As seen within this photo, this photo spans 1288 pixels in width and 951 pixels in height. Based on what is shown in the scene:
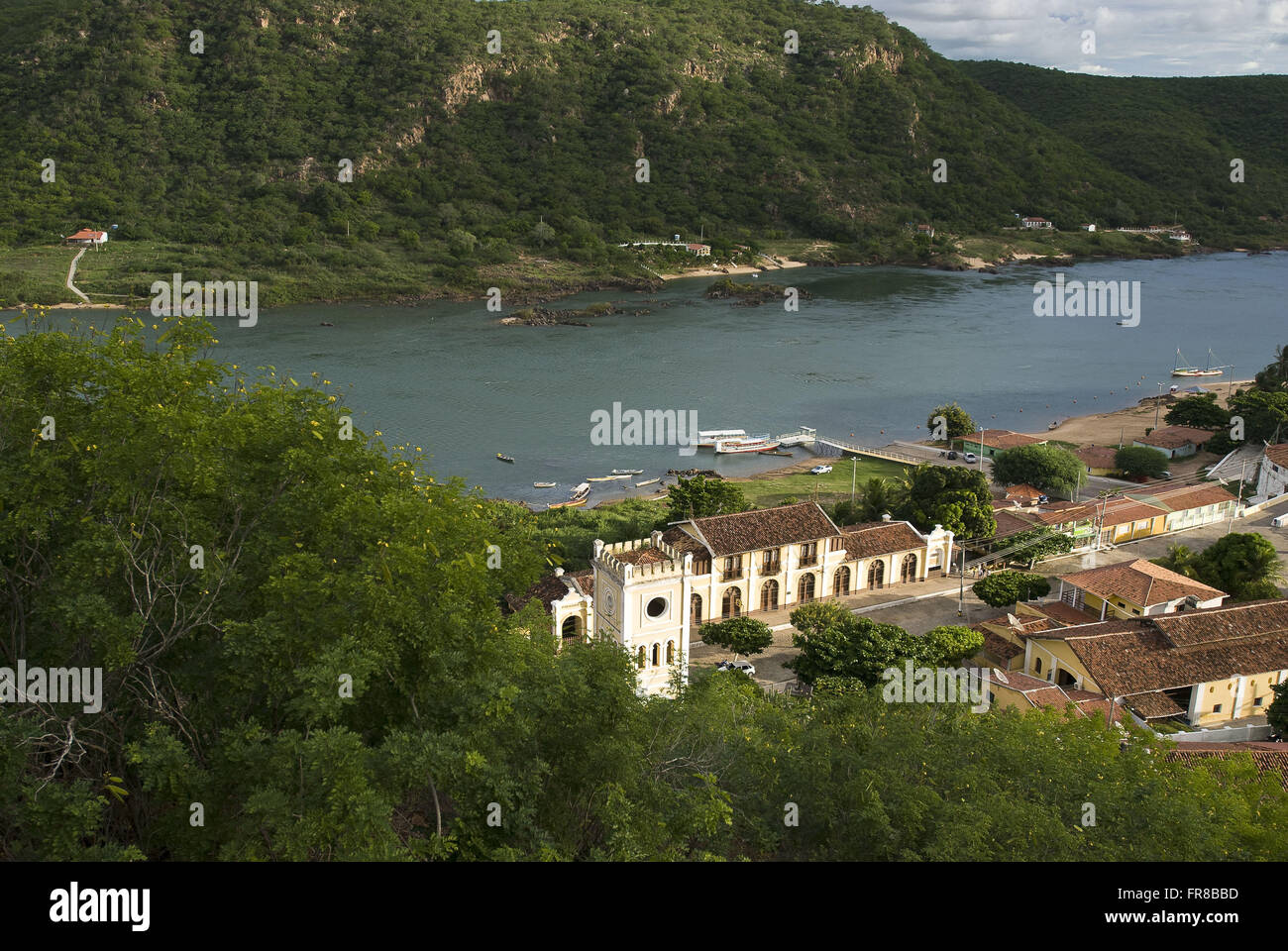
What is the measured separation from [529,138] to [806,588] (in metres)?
95.4

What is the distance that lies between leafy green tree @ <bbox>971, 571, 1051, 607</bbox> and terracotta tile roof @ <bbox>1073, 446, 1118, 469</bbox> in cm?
2081

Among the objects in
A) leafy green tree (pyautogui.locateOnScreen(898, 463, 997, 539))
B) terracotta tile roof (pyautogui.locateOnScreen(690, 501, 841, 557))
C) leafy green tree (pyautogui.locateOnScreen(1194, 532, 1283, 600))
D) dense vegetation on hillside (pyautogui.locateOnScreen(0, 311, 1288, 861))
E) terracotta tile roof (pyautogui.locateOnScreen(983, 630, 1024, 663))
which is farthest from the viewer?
leafy green tree (pyautogui.locateOnScreen(898, 463, 997, 539))

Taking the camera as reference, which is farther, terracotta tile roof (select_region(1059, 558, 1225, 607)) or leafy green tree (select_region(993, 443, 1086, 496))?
leafy green tree (select_region(993, 443, 1086, 496))

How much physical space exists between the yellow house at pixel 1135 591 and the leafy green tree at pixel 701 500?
35.1 feet

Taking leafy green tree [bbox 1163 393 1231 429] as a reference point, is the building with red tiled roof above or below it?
below

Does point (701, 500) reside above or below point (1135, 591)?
above

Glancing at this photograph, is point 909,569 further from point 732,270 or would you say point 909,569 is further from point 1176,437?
point 732,270

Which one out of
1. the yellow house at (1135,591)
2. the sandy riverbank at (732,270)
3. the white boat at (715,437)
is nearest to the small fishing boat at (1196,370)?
the white boat at (715,437)

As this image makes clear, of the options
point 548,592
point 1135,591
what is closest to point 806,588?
point 548,592

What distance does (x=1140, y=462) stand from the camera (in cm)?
4791

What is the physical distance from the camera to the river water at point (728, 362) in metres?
55.4

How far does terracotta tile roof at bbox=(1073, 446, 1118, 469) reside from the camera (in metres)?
49.7

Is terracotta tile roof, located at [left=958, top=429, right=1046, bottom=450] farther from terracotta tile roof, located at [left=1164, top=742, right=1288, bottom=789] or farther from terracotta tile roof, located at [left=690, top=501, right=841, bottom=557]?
terracotta tile roof, located at [left=1164, top=742, right=1288, bottom=789]

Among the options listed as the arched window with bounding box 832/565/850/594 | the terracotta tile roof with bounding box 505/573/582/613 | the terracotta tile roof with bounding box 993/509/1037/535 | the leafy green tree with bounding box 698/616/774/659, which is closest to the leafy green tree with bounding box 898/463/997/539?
the terracotta tile roof with bounding box 993/509/1037/535
